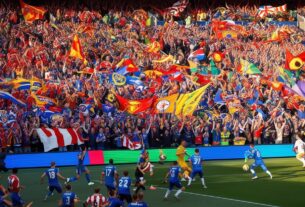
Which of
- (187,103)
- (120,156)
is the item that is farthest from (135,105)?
(120,156)

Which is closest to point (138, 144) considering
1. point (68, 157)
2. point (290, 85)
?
point (68, 157)

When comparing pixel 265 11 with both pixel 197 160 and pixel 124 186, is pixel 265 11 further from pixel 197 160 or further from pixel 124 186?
pixel 124 186

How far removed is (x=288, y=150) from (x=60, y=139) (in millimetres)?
17731

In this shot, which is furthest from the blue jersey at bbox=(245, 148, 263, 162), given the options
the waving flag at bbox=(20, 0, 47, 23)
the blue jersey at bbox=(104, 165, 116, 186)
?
the waving flag at bbox=(20, 0, 47, 23)

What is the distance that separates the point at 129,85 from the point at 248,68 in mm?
11331

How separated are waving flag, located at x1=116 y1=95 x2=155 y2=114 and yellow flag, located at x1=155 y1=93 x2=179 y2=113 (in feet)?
1.72

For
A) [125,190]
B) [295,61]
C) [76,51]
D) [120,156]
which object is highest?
[76,51]

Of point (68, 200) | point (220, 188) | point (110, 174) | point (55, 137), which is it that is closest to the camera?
point (68, 200)

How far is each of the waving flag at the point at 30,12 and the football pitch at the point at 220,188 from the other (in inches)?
733

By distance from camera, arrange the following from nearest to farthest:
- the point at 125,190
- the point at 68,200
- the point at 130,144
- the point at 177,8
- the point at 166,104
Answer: the point at 68,200
the point at 125,190
the point at 130,144
the point at 166,104
the point at 177,8

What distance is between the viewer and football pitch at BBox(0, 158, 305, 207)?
25753 millimetres

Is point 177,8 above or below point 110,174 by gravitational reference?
above

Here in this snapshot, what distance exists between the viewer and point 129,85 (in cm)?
4706

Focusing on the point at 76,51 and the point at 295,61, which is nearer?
the point at 76,51
